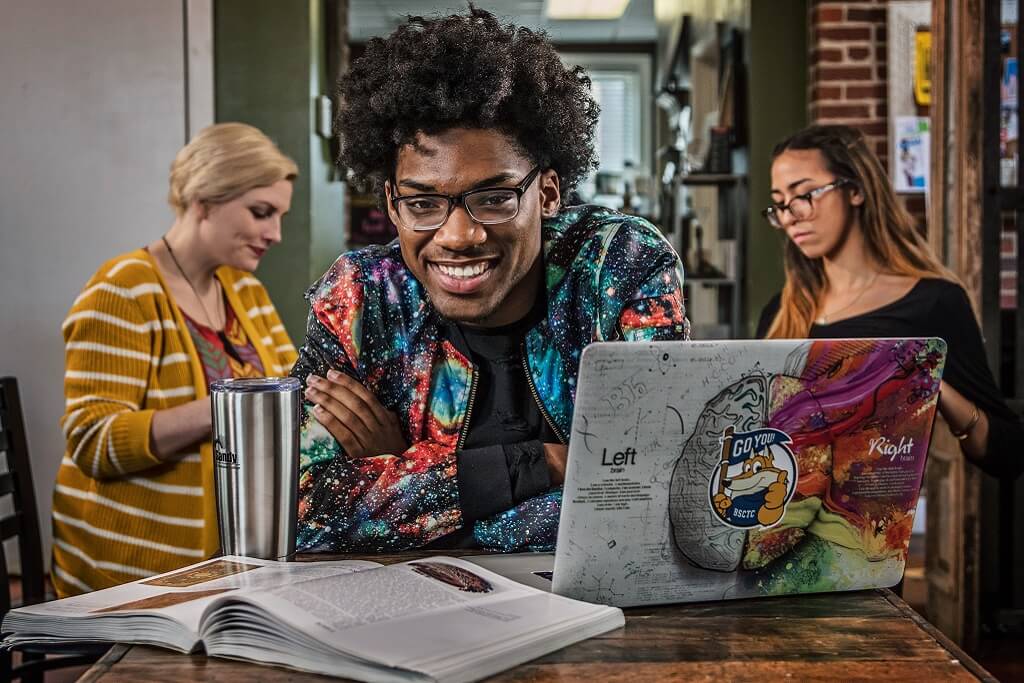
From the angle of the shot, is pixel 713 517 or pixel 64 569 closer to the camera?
pixel 713 517

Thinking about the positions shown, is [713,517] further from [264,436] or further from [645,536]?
[264,436]

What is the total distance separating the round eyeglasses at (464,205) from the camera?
1537mm

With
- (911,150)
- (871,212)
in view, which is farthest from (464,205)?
(911,150)

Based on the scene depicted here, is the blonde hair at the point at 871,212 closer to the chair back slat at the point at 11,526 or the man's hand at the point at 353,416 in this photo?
the man's hand at the point at 353,416

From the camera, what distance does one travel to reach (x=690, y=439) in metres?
0.98

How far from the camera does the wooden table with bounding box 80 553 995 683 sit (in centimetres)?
86

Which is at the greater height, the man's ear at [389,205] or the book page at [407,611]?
the man's ear at [389,205]

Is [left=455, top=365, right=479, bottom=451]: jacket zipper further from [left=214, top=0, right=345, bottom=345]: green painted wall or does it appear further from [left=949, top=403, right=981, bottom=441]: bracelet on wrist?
[left=214, top=0, right=345, bottom=345]: green painted wall

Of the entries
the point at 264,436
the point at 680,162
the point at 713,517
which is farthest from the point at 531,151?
the point at 680,162

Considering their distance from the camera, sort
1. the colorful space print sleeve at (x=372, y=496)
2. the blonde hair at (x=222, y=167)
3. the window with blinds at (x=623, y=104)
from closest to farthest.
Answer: the colorful space print sleeve at (x=372, y=496), the blonde hair at (x=222, y=167), the window with blinds at (x=623, y=104)

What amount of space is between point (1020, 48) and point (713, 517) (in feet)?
8.02

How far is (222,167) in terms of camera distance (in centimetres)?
263

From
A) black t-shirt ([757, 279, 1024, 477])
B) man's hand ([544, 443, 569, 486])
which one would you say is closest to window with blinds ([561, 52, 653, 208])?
black t-shirt ([757, 279, 1024, 477])

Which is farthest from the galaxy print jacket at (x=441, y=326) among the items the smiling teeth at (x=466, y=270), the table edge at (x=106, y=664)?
the table edge at (x=106, y=664)
